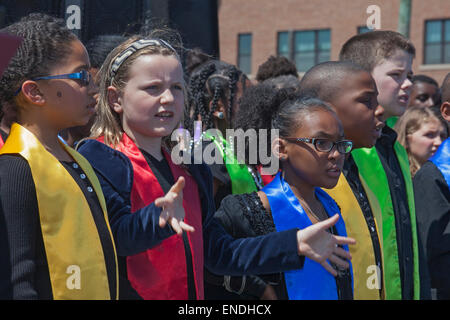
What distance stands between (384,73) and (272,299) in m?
1.87

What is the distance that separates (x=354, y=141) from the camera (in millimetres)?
3564

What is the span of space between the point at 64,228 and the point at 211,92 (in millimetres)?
2352

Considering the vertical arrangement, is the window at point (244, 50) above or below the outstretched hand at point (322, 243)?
above

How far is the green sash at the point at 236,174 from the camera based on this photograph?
12.5ft

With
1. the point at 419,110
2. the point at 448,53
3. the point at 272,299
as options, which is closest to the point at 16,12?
the point at 272,299

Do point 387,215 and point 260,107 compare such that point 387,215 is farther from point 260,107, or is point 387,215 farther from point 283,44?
point 283,44

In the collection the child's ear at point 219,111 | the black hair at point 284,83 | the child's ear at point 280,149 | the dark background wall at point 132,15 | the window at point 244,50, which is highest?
the window at point 244,50

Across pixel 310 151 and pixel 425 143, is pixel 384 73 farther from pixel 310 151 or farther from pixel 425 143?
pixel 425 143

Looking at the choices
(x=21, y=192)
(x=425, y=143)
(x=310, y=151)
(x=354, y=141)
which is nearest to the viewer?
(x=21, y=192)

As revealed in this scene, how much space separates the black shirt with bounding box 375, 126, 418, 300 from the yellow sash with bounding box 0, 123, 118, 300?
1.81m

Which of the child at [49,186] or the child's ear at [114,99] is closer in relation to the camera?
the child at [49,186]

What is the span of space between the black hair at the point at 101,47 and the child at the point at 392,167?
147 centimetres

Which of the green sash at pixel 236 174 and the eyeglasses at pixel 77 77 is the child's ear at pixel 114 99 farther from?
the green sash at pixel 236 174

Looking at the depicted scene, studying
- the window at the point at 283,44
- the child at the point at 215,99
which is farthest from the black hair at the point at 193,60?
the window at the point at 283,44
